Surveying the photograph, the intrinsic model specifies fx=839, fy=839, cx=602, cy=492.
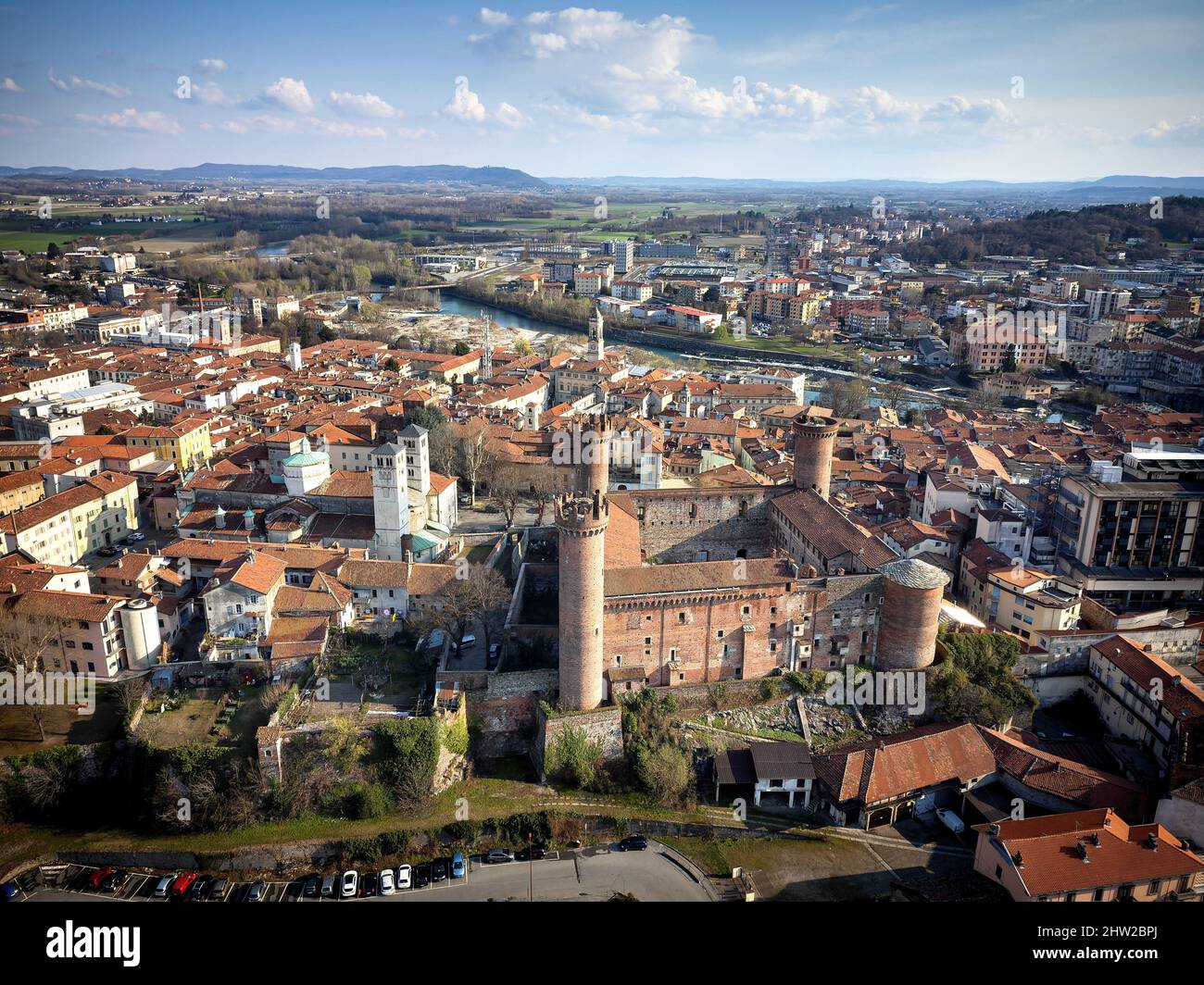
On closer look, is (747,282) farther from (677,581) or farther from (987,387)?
(677,581)

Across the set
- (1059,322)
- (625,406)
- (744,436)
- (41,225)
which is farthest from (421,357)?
(41,225)

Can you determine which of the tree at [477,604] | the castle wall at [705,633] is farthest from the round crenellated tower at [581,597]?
the tree at [477,604]

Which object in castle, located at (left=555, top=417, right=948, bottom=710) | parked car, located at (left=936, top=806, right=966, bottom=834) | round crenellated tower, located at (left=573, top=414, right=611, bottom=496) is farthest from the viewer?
round crenellated tower, located at (left=573, top=414, right=611, bottom=496)

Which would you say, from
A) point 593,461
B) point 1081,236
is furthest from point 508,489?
point 1081,236

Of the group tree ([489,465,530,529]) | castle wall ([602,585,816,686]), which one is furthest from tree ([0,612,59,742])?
tree ([489,465,530,529])

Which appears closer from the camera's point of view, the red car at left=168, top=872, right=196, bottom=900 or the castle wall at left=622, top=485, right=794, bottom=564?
the red car at left=168, top=872, right=196, bottom=900

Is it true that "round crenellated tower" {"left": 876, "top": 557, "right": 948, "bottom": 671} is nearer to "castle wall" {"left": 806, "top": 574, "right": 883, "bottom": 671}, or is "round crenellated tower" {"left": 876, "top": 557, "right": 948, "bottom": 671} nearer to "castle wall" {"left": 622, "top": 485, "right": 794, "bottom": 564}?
"castle wall" {"left": 806, "top": 574, "right": 883, "bottom": 671}

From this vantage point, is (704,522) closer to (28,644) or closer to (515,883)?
(515,883)
